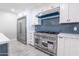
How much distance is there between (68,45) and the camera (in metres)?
2.45

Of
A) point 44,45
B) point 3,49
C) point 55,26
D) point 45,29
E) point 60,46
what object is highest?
point 55,26

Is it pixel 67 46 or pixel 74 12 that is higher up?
pixel 74 12

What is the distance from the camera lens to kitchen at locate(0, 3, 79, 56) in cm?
240

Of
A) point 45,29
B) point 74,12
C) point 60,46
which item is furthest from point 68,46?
point 45,29

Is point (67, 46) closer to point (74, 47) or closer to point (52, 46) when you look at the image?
point (74, 47)

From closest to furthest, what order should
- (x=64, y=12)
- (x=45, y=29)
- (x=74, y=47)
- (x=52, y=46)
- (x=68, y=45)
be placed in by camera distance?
(x=74, y=47) → (x=68, y=45) → (x=64, y=12) → (x=52, y=46) → (x=45, y=29)

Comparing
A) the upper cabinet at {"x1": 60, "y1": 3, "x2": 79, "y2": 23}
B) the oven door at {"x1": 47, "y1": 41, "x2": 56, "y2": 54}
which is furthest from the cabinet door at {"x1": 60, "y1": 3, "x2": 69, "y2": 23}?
the oven door at {"x1": 47, "y1": 41, "x2": 56, "y2": 54}

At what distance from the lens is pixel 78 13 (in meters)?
2.27

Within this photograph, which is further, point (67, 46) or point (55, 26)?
point (55, 26)

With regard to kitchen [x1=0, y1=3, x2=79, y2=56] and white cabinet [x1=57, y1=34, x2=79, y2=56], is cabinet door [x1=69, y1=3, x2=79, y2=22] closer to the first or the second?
kitchen [x1=0, y1=3, x2=79, y2=56]

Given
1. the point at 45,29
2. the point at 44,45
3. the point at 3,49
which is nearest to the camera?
the point at 3,49

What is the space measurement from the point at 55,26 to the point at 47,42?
2.52ft

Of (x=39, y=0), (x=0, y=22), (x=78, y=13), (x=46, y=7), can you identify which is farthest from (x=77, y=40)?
(x=0, y=22)

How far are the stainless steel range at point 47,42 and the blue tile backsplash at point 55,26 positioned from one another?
436 millimetres
